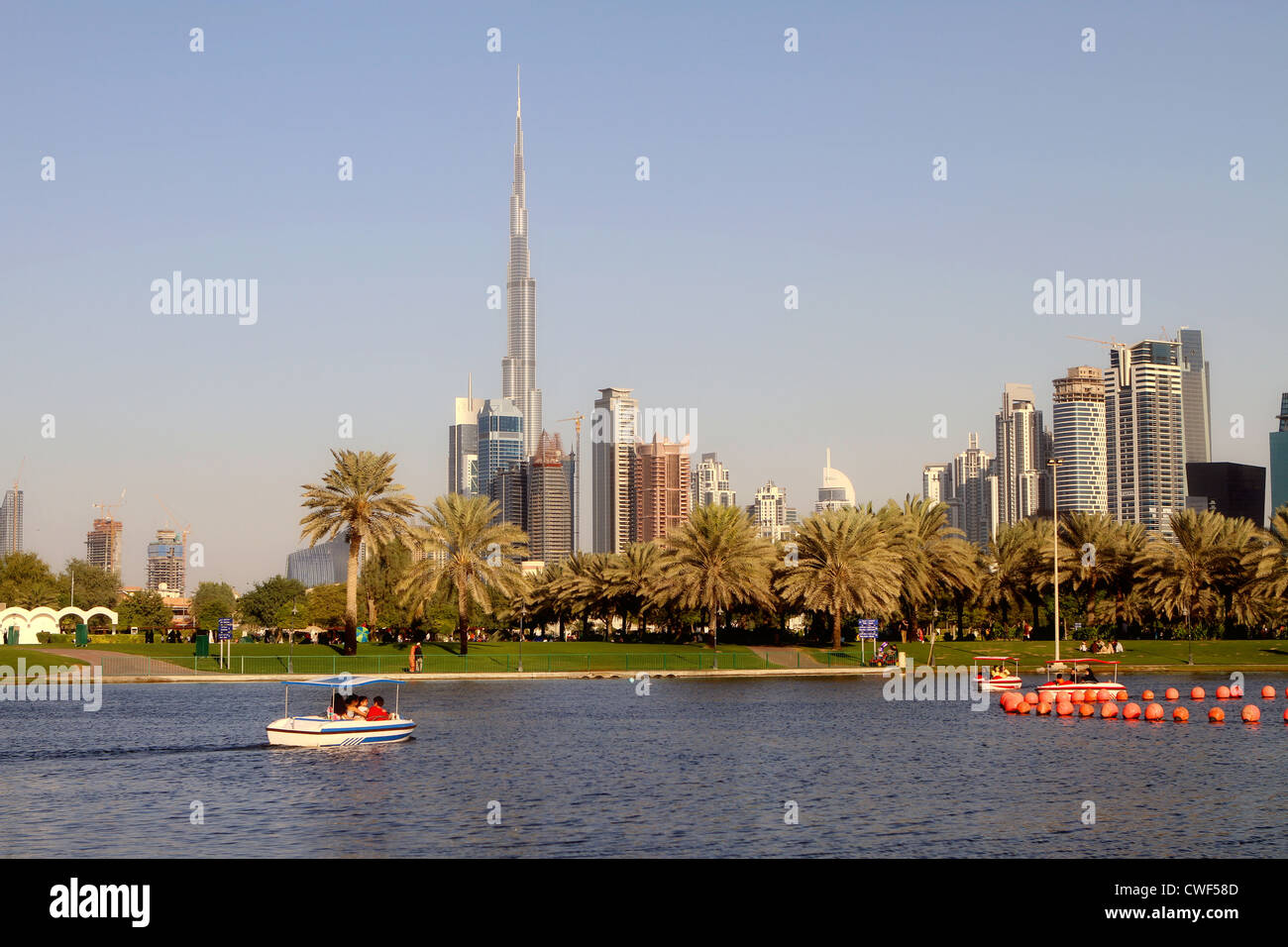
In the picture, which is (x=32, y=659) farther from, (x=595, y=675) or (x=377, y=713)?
(x=377, y=713)

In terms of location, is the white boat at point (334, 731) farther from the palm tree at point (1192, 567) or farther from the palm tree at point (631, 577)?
the palm tree at point (1192, 567)

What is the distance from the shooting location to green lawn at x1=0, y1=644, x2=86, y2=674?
86188mm

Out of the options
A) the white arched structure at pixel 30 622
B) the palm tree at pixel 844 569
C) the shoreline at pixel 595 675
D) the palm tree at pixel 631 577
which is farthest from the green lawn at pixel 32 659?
the palm tree at pixel 844 569

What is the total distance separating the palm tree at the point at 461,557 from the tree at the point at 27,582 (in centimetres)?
6464

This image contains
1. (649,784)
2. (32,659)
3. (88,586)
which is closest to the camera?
(649,784)

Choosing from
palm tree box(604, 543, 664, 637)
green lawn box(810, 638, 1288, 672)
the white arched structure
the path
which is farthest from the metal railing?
the white arched structure

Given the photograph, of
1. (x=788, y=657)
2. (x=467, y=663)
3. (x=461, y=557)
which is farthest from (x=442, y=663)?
(x=788, y=657)

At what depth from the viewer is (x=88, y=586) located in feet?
566

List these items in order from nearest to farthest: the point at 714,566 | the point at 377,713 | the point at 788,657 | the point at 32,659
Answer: the point at 377,713, the point at 32,659, the point at 788,657, the point at 714,566

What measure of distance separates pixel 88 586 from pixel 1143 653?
437ft

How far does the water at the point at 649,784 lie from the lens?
30.8 metres

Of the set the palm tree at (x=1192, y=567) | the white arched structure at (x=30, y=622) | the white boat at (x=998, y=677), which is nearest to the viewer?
the white boat at (x=998, y=677)
